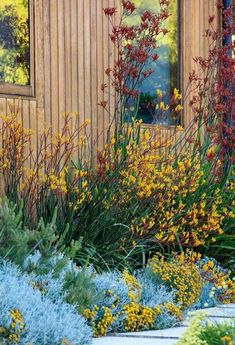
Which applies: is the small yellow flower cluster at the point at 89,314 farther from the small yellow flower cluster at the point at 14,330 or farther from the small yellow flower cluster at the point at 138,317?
the small yellow flower cluster at the point at 14,330

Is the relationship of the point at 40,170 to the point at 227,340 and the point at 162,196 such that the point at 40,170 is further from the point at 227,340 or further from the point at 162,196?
the point at 227,340

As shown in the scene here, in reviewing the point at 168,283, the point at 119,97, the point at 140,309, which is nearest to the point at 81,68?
the point at 119,97

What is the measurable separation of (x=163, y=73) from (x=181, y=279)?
3269 mm

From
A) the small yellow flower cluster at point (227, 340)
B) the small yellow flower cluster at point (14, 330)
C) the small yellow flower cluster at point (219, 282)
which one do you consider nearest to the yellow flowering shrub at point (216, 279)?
the small yellow flower cluster at point (219, 282)

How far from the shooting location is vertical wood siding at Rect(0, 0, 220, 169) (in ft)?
25.4

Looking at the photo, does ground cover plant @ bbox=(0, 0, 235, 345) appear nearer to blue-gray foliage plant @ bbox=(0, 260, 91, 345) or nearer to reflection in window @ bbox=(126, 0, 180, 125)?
blue-gray foliage plant @ bbox=(0, 260, 91, 345)

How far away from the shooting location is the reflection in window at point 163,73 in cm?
911

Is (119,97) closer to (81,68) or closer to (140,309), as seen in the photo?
(81,68)

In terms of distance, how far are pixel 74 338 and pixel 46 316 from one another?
0.19m

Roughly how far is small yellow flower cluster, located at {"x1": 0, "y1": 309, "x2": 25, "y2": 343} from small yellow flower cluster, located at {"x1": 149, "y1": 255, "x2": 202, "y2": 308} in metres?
1.92

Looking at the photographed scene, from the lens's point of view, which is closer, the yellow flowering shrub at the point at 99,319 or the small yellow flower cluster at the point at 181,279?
the yellow flowering shrub at the point at 99,319

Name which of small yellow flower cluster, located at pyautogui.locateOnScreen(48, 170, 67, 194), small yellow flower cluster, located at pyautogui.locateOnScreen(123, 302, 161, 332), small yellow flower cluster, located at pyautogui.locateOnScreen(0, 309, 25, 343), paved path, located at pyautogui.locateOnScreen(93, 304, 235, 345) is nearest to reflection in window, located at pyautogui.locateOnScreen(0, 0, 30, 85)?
small yellow flower cluster, located at pyautogui.locateOnScreen(48, 170, 67, 194)

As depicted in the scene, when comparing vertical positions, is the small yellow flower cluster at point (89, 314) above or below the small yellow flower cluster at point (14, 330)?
below

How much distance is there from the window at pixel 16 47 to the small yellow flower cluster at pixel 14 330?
9.83ft
